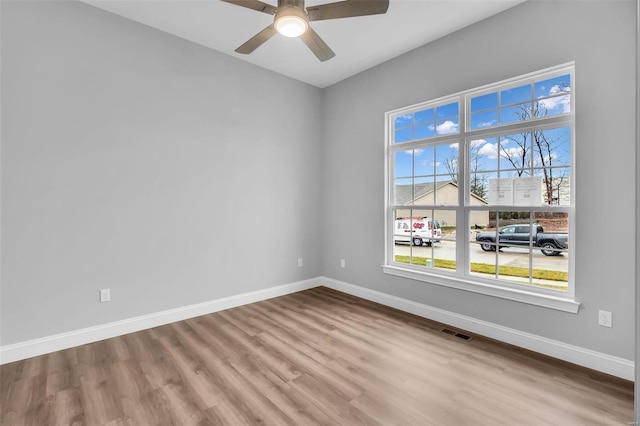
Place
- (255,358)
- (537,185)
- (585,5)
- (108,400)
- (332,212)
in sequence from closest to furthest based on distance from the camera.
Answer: (108,400), (585,5), (255,358), (537,185), (332,212)

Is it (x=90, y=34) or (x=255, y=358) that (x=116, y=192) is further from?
(x=255, y=358)

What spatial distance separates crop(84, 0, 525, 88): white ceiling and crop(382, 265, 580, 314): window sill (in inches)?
103

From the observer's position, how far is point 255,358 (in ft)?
8.23

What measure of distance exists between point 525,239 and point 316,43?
257cm

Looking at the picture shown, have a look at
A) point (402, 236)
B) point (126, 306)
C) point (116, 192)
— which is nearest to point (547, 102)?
point (402, 236)

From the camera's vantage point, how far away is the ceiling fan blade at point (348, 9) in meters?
1.97

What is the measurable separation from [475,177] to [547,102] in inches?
34.3

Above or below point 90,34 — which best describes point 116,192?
below

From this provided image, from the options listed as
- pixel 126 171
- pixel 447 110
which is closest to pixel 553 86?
pixel 447 110

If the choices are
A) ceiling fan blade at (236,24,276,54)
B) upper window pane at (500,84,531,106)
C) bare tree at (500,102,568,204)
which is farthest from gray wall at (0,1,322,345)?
bare tree at (500,102,568,204)

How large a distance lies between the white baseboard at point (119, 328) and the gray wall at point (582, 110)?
188 cm

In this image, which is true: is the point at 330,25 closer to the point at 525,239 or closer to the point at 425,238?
the point at 425,238

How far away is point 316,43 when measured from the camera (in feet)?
7.82

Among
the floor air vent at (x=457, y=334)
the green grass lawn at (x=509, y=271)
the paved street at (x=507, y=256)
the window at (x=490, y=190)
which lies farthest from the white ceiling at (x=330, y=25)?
the floor air vent at (x=457, y=334)
